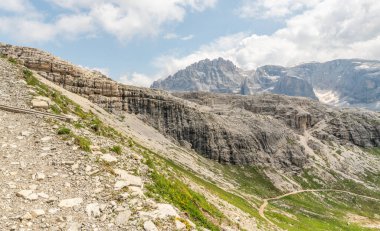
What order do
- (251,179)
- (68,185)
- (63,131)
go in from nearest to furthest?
(68,185)
(63,131)
(251,179)

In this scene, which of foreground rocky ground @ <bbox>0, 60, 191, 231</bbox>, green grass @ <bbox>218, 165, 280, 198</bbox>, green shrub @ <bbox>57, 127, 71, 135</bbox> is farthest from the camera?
green grass @ <bbox>218, 165, 280, 198</bbox>

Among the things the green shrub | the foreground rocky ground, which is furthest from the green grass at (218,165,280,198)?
the foreground rocky ground

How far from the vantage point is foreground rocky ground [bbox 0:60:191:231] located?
653 inches

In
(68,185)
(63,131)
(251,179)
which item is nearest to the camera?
(68,185)

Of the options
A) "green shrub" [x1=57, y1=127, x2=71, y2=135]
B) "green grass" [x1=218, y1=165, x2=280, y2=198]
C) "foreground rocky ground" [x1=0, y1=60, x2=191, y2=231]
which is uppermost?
"green shrub" [x1=57, y1=127, x2=71, y2=135]

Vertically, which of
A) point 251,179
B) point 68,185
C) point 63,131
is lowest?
point 251,179

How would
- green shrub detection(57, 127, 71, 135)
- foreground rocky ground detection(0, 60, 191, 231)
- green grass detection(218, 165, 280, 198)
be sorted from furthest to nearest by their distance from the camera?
green grass detection(218, 165, 280, 198) < green shrub detection(57, 127, 71, 135) < foreground rocky ground detection(0, 60, 191, 231)

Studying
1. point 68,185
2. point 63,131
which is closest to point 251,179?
point 63,131

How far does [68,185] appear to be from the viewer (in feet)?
61.6

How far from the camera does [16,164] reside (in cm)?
2011

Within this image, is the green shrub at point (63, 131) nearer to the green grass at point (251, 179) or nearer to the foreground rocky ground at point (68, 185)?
the foreground rocky ground at point (68, 185)

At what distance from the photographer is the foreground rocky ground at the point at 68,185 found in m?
16.6

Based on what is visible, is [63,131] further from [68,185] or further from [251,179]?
[251,179]

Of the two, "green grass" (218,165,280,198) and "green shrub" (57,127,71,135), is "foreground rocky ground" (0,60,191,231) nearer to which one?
"green shrub" (57,127,71,135)
